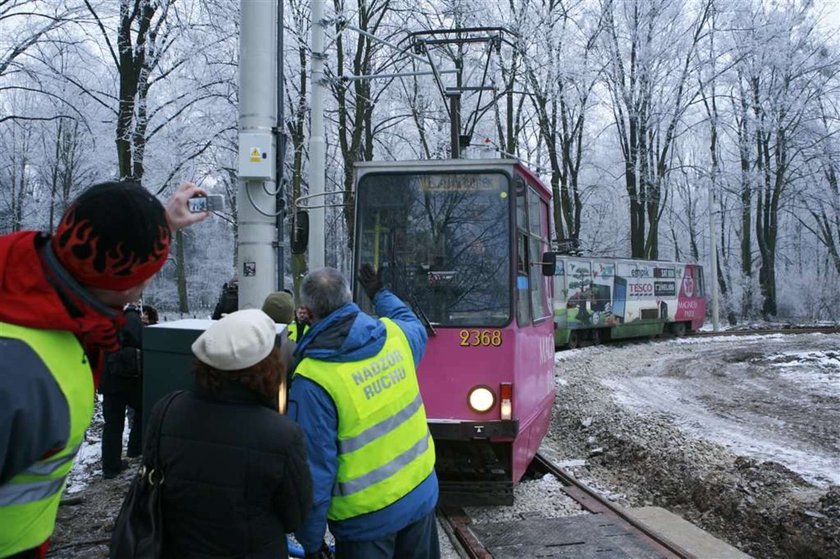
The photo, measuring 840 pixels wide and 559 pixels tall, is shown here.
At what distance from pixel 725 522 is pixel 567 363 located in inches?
475

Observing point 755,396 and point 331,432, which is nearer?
point 331,432

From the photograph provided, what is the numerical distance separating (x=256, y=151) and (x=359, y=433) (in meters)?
3.84

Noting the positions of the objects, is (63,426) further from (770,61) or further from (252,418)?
(770,61)

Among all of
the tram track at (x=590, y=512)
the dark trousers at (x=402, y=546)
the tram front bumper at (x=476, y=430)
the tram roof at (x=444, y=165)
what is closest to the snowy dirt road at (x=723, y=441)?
the tram track at (x=590, y=512)

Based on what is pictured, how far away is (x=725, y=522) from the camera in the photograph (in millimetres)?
6461

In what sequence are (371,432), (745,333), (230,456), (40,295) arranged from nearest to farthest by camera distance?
1. (40,295)
2. (230,456)
3. (371,432)
4. (745,333)

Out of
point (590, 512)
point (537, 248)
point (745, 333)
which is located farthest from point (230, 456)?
point (745, 333)

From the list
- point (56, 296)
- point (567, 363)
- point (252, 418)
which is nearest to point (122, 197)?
point (56, 296)

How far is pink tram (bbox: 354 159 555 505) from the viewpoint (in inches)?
224

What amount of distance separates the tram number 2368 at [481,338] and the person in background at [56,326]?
4.19 metres

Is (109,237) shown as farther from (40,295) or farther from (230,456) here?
(230,456)

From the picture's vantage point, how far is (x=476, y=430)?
5.52 metres

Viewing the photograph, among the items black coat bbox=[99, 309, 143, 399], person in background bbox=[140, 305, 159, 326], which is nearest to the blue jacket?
black coat bbox=[99, 309, 143, 399]

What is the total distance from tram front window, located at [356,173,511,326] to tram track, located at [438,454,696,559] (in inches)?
64.1
